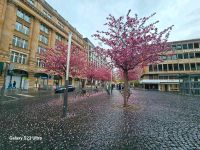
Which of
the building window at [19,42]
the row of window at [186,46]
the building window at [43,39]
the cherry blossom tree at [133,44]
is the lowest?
the cherry blossom tree at [133,44]

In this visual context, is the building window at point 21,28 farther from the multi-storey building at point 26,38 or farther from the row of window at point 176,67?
the row of window at point 176,67

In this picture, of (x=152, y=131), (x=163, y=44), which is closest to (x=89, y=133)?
(x=152, y=131)

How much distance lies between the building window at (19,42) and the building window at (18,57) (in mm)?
1835

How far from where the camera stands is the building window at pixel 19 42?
2935 cm

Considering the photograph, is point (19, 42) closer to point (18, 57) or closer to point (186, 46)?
point (18, 57)

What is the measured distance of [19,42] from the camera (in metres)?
30.6

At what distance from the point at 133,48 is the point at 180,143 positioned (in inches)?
308

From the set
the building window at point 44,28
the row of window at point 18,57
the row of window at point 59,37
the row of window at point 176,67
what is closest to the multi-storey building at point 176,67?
the row of window at point 176,67

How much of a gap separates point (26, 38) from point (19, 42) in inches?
87.3

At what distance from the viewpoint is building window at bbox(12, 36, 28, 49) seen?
29.4 m

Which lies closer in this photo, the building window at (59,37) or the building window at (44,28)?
the building window at (44,28)

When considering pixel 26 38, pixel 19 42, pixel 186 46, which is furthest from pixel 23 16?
pixel 186 46

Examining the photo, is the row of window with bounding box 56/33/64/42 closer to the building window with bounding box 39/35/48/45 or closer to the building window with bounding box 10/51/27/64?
the building window with bounding box 39/35/48/45

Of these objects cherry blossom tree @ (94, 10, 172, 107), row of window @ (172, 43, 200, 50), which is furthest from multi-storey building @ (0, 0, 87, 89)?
row of window @ (172, 43, 200, 50)
